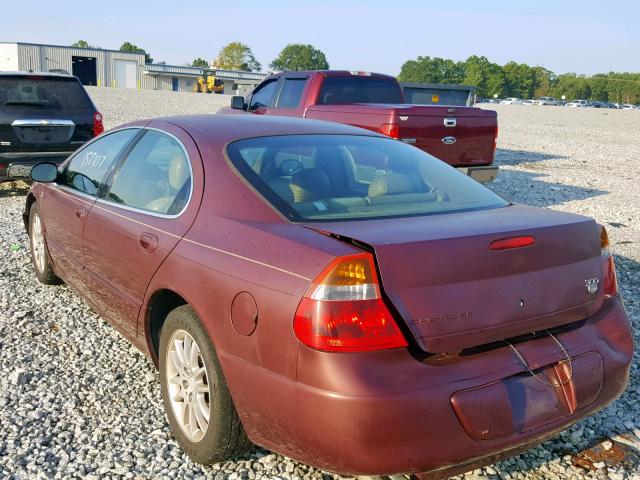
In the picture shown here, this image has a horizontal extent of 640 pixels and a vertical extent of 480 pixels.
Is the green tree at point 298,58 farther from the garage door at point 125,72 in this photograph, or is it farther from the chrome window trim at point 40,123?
the chrome window trim at point 40,123

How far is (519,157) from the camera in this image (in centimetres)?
1756

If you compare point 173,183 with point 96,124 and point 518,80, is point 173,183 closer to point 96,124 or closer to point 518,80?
point 96,124

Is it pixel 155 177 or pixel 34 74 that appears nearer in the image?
pixel 155 177

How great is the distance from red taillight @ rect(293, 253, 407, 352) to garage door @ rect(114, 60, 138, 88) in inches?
3486

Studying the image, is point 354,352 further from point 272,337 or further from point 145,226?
point 145,226

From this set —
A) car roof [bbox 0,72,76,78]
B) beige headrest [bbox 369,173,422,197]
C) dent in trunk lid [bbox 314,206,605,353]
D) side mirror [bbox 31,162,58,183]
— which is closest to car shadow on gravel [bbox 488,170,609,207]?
car roof [bbox 0,72,76,78]

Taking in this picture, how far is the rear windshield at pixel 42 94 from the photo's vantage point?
888 centimetres

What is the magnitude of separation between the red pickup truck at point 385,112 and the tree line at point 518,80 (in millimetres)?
130413

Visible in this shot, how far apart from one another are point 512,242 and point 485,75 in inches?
5942

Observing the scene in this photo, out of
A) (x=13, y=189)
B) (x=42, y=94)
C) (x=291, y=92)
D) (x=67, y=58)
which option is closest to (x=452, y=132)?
(x=291, y=92)

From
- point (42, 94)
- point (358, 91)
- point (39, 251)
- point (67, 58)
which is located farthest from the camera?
point (67, 58)

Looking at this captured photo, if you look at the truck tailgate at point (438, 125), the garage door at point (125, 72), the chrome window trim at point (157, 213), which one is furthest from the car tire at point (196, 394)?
the garage door at point (125, 72)

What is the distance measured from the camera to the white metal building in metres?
76.2

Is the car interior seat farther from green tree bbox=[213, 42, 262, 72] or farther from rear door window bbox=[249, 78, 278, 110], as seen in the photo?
green tree bbox=[213, 42, 262, 72]
